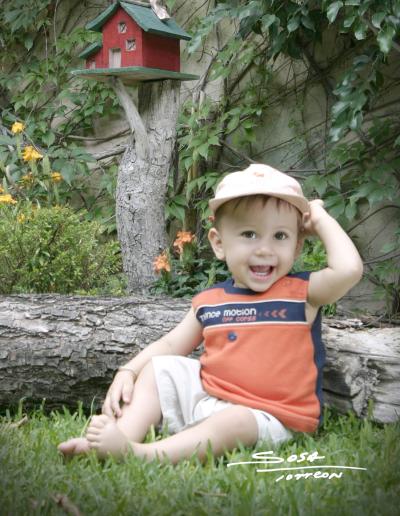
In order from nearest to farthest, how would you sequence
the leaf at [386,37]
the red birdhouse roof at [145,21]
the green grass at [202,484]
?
the green grass at [202,484], the leaf at [386,37], the red birdhouse roof at [145,21]

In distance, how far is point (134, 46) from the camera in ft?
13.7

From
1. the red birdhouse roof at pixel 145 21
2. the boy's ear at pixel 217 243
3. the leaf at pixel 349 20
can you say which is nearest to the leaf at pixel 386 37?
the leaf at pixel 349 20

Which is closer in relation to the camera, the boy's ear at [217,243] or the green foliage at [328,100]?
the boy's ear at [217,243]

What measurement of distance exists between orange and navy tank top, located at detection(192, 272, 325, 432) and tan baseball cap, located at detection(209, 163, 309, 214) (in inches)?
10.1

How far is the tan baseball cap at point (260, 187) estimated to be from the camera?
2.42 meters

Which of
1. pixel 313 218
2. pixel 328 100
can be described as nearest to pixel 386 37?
pixel 313 218

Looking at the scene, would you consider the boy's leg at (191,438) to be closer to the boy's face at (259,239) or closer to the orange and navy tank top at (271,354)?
the orange and navy tank top at (271,354)

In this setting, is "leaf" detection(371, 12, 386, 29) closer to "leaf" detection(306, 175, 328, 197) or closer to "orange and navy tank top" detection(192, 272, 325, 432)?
"leaf" detection(306, 175, 328, 197)

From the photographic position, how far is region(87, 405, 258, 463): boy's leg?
7.55 ft

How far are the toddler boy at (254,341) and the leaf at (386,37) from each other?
1.21 metres

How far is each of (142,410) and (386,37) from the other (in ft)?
6.35

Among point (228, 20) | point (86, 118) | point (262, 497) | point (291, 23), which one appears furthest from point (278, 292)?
point (86, 118)

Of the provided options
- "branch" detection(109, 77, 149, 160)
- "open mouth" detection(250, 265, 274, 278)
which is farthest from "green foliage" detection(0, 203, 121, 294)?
"open mouth" detection(250, 265, 274, 278)
